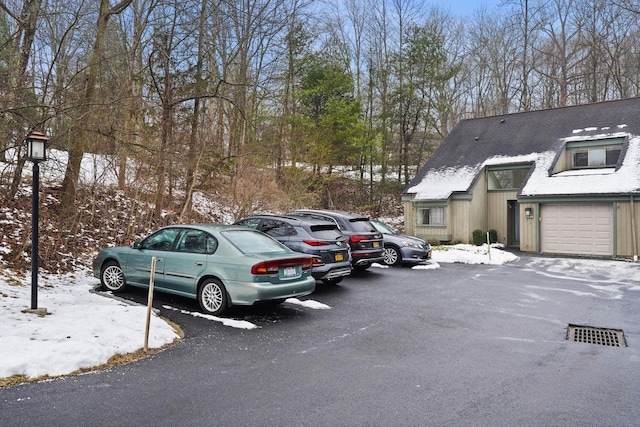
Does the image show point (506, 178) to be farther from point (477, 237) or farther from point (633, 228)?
point (633, 228)

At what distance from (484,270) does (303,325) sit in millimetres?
8643

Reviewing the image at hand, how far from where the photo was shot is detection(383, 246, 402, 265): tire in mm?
13917

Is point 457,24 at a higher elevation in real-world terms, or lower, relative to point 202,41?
higher

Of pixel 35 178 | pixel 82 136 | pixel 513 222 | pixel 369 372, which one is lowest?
pixel 369 372

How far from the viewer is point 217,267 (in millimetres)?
7359

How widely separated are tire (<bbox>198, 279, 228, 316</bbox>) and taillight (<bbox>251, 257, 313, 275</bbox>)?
0.69 m

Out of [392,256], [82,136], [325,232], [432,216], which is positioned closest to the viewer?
[325,232]

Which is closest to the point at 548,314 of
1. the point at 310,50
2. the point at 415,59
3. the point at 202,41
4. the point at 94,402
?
the point at 94,402

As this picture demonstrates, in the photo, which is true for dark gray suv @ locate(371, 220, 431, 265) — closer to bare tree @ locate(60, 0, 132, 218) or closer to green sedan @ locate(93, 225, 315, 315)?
green sedan @ locate(93, 225, 315, 315)

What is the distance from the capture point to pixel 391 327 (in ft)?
23.3

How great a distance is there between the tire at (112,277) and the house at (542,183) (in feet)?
54.8

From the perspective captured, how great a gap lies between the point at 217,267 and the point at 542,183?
671 inches

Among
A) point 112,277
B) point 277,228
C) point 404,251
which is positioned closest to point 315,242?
point 277,228

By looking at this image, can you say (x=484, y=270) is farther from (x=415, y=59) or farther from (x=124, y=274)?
(x=415, y=59)
